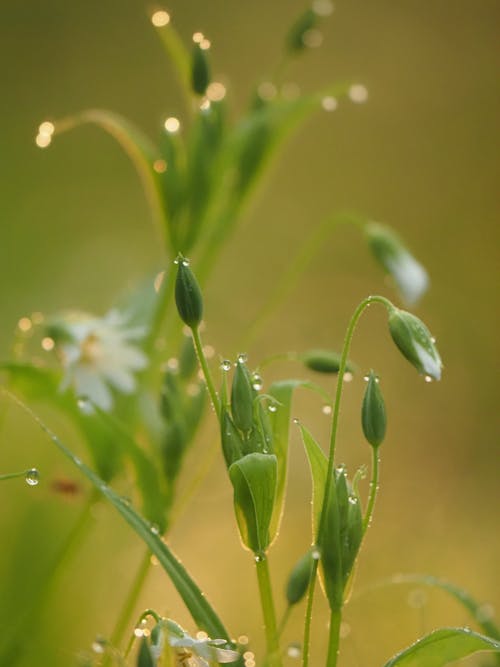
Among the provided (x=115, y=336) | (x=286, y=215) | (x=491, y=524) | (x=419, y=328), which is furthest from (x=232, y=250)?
(x=419, y=328)

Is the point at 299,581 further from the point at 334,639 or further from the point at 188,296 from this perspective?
the point at 188,296

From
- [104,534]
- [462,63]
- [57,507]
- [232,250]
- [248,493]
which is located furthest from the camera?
[462,63]

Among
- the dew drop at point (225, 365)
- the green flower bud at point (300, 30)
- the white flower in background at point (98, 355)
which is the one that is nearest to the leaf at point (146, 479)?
the white flower in background at point (98, 355)

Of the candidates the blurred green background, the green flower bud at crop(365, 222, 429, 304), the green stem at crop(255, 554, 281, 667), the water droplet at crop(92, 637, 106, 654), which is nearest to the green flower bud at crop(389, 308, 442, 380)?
the green stem at crop(255, 554, 281, 667)

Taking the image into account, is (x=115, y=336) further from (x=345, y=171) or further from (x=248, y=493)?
(x=345, y=171)

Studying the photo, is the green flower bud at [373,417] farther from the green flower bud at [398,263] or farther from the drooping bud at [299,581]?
the green flower bud at [398,263]

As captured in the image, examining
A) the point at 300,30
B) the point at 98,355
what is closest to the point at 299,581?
the point at 98,355
